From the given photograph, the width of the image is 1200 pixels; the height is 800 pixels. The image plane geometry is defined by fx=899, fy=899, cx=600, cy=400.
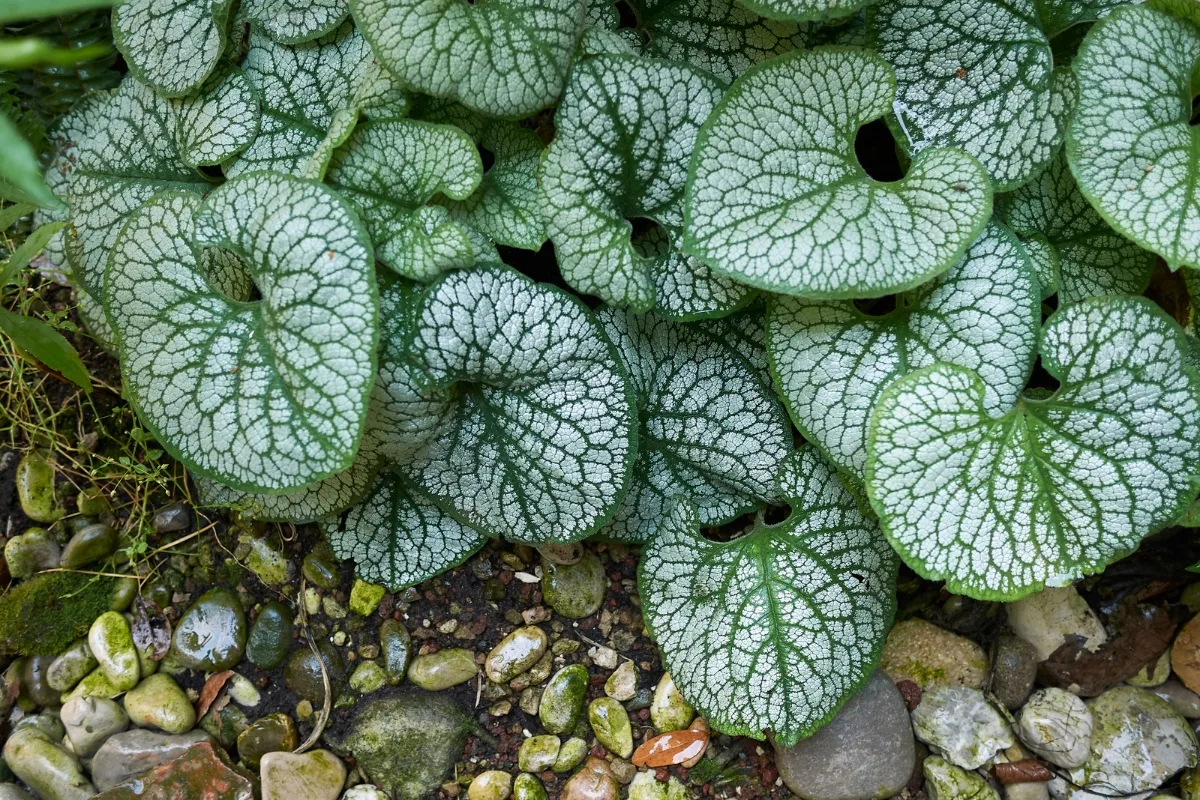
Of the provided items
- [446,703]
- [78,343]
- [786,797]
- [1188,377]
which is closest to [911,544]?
[1188,377]

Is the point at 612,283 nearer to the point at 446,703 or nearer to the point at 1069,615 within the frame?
the point at 446,703

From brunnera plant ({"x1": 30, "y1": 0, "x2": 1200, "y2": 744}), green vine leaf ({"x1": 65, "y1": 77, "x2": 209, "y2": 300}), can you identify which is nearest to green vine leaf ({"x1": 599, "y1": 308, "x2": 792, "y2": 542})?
brunnera plant ({"x1": 30, "y1": 0, "x2": 1200, "y2": 744})

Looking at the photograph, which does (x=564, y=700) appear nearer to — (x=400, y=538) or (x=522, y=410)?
(x=400, y=538)

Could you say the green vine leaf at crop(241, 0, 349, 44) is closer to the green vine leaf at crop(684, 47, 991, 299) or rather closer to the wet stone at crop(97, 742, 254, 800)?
the green vine leaf at crop(684, 47, 991, 299)

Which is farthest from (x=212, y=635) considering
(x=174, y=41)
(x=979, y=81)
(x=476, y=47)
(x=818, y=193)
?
(x=979, y=81)

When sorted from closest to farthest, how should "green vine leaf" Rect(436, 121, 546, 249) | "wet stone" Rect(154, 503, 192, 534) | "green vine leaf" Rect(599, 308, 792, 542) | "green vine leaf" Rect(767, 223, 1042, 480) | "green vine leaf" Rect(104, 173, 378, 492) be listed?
1. "green vine leaf" Rect(104, 173, 378, 492)
2. "green vine leaf" Rect(767, 223, 1042, 480)
3. "green vine leaf" Rect(436, 121, 546, 249)
4. "green vine leaf" Rect(599, 308, 792, 542)
5. "wet stone" Rect(154, 503, 192, 534)

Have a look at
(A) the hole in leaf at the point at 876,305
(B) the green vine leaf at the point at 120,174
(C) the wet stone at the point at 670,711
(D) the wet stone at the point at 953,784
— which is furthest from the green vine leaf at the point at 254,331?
(D) the wet stone at the point at 953,784

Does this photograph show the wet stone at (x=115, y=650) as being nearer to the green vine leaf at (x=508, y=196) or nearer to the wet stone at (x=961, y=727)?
the green vine leaf at (x=508, y=196)

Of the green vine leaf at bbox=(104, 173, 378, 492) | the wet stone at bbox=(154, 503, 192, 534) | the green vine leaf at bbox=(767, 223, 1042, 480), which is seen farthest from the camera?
the wet stone at bbox=(154, 503, 192, 534)
